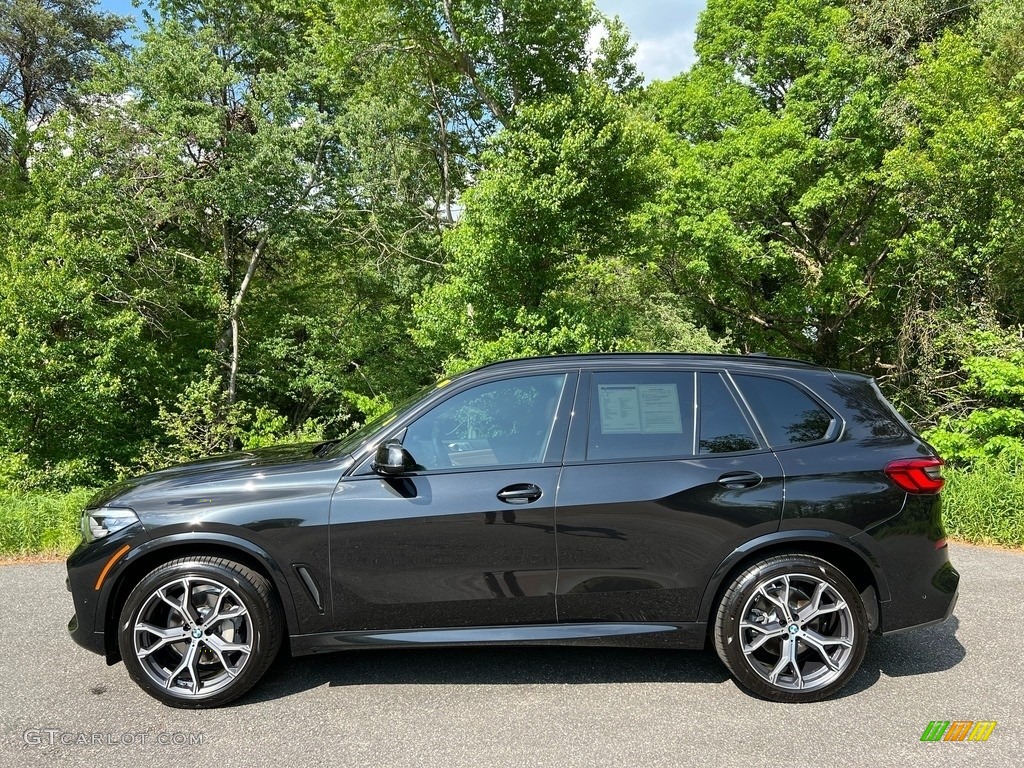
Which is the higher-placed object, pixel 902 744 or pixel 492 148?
pixel 492 148

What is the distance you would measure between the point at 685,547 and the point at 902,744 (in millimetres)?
1214

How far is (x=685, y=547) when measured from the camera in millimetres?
3279

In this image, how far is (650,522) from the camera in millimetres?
3271

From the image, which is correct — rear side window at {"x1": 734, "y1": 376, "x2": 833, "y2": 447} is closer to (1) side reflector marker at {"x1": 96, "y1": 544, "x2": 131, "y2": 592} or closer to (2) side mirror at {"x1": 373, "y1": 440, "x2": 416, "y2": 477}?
(2) side mirror at {"x1": 373, "y1": 440, "x2": 416, "y2": 477}

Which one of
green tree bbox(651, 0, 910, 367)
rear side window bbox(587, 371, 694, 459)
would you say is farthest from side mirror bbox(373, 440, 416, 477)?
green tree bbox(651, 0, 910, 367)

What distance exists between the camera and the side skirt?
3.24 metres

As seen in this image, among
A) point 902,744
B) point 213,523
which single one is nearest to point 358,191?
point 213,523

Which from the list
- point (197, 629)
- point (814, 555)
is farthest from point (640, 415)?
point (197, 629)

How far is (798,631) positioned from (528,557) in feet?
4.68

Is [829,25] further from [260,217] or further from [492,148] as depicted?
[260,217]

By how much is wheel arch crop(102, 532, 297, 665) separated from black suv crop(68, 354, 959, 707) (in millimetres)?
11

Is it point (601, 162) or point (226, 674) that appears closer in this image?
point (226, 674)

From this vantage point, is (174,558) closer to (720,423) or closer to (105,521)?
(105,521)

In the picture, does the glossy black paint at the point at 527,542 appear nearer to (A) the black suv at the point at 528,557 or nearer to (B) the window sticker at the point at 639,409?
(A) the black suv at the point at 528,557
